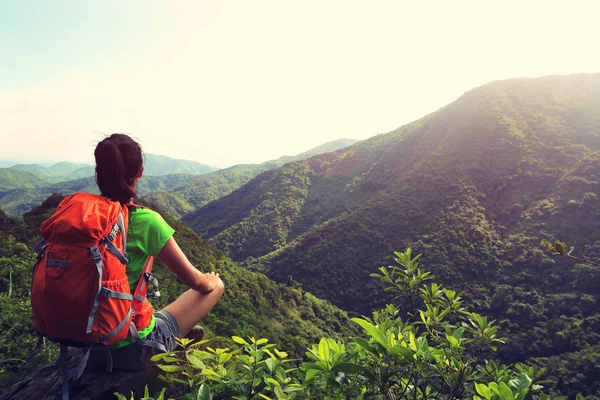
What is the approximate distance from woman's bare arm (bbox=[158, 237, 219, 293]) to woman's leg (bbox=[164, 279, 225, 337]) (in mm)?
145

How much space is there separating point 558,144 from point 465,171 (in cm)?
1847

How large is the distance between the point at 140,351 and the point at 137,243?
3.15 feet

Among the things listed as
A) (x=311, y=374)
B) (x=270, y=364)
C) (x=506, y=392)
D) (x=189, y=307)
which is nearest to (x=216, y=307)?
(x=189, y=307)

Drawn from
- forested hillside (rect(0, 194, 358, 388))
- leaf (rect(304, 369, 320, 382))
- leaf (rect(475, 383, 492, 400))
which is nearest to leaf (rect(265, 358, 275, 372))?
leaf (rect(304, 369, 320, 382))

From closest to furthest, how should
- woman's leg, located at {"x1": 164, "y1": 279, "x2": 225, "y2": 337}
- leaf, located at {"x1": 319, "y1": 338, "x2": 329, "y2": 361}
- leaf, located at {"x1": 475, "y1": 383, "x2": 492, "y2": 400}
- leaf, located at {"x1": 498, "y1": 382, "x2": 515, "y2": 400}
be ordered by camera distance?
leaf, located at {"x1": 498, "y1": 382, "x2": 515, "y2": 400} → leaf, located at {"x1": 475, "y1": 383, "x2": 492, "y2": 400} → leaf, located at {"x1": 319, "y1": 338, "x2": 329, "y2": 361} → woman's leg, located at {"x1": 164, "y1": 279, "x2": 225, "y2": 337}

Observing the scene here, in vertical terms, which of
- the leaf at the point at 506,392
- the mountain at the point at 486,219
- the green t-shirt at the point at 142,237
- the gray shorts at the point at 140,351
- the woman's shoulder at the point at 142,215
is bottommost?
the mountain at the point at 486,219

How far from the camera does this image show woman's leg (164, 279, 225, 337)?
114 inches

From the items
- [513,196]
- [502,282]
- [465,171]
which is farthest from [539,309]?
[465,171]

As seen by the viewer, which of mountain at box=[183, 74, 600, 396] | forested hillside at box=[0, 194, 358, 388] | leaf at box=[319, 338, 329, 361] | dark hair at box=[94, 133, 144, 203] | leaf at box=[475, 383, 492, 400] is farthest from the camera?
mountain at box=[183, 74, 600, 396]

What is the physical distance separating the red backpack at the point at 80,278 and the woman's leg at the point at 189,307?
30.8 inches

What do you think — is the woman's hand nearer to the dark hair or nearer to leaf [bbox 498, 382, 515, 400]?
the dark hair

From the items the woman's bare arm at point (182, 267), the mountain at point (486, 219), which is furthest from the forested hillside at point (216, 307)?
the mountain at point (486, 219)

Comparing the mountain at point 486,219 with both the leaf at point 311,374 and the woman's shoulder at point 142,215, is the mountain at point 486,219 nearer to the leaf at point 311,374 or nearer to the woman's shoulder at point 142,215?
the leaf at point 311,374

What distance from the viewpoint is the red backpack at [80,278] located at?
1931 mm
